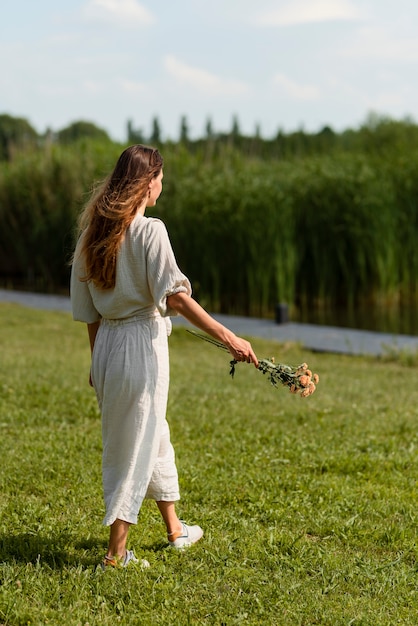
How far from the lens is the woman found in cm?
334

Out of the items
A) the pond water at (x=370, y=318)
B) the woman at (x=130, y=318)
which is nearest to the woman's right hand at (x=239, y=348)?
the woman at (x=130, y=318)

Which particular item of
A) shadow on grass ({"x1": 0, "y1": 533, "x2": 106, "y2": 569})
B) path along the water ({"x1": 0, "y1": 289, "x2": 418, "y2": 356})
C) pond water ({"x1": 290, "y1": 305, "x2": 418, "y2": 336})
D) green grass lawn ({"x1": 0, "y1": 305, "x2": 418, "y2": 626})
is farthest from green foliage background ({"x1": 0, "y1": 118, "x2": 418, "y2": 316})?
shadow on grass ({"x1": 0, "y1": 533, "x2": 106, "y2": 569})

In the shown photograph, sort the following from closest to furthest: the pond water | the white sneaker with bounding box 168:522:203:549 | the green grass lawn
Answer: the green grass lawn, the white sneaker with bounding box 168:522:203:549, the pond water

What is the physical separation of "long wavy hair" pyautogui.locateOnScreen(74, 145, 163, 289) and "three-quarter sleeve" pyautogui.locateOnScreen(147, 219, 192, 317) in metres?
0.13

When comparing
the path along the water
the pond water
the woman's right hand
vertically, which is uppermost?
the woman's right hand

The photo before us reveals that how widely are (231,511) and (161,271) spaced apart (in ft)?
5.22

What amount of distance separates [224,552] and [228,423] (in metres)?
2.41

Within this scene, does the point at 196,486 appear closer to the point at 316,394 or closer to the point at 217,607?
the point at 217,607

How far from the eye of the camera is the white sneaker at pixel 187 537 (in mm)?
3807

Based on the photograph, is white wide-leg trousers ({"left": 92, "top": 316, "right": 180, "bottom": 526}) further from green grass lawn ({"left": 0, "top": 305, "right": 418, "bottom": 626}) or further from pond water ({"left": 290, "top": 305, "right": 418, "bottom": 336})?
pond water ({"left": 290, "top": 305, "right": 418, "bottom": 336})

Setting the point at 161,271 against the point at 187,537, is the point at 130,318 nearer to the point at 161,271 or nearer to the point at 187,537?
the point at 161,271

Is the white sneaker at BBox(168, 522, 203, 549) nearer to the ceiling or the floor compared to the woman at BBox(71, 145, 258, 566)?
nearer to the floor

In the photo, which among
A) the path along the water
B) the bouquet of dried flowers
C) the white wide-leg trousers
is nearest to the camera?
the white wide-leg trousers

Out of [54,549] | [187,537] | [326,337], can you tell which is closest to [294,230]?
[326,337]
